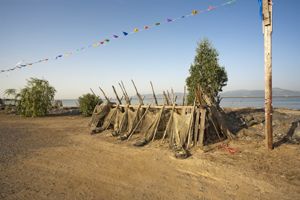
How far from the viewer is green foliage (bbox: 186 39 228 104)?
14.4m

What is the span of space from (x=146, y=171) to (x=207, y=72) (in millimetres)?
10197

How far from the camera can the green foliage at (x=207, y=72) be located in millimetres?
14367

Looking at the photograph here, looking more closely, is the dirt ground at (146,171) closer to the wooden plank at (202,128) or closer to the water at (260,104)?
the wooden plank at (202,128)

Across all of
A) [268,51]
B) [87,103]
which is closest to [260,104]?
[87,103]

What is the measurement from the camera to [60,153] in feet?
23.5

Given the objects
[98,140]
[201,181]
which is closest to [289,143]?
[201,181]

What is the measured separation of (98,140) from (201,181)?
5.34m

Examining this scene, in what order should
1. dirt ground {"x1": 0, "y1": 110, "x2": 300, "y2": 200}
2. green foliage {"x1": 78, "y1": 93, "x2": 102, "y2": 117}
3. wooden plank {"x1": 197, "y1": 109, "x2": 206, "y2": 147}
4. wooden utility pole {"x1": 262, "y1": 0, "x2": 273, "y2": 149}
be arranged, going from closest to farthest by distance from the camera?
dirt ground {"x1": 0, "y1": 110, "x2": 300, "y2": 200} < wooden utility pole {"x1": 262, "y1": 0, "x2": 273, "y2": 149} < wooden plank {"x1": 197, "y1": 109, "x2": 206, "y2": 147} < green foliage {"x1": 78, "y1": 93, "x2": 102, "y2": 117}

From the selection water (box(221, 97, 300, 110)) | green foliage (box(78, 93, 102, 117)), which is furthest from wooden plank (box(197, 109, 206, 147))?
water (box(221, 97, 300, 110))

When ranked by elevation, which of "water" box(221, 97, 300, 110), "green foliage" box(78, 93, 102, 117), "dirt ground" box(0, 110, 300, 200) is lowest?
"dirt ground" box(0, 110, 300, 200)

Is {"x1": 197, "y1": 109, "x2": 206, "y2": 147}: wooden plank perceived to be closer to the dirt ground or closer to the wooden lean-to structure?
the wooden lean-to structure

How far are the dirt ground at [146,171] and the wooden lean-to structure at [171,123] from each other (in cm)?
60

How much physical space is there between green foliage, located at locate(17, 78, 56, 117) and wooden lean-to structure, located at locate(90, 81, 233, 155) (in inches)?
359

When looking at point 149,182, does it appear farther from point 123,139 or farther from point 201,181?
point 123,139
